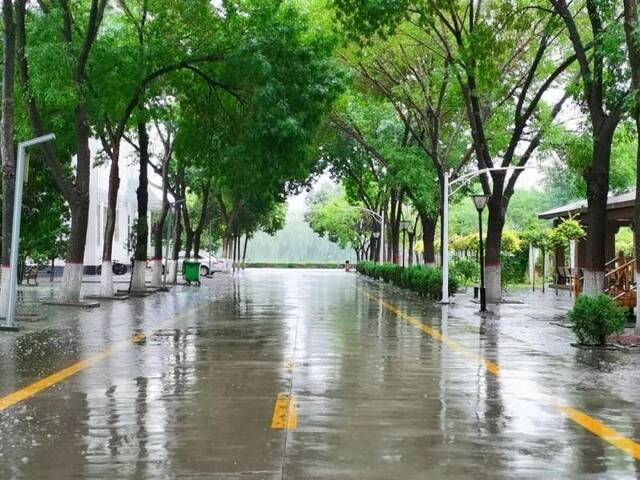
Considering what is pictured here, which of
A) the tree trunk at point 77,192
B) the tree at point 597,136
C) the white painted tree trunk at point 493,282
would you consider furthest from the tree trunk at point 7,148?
the white painted tree trunk at point 493,282

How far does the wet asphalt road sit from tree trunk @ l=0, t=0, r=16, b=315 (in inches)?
52.9

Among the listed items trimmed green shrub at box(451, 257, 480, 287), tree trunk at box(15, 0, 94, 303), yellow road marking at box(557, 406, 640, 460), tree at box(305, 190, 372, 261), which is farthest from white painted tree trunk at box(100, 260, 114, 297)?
tree at box(305, 190, 372, 261)

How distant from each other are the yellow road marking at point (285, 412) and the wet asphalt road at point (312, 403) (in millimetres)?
63

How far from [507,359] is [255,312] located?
11.4 meters

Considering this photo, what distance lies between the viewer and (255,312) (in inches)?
957

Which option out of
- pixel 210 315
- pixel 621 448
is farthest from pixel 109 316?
pixel 621 448

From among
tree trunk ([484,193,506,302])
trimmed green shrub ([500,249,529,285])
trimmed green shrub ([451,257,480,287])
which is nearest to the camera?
tree trunk ([484,193,506,302])

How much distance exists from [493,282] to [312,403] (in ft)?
68.1

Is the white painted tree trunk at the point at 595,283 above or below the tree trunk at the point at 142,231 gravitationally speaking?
below

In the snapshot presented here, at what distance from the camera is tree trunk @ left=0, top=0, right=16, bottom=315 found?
19.3 m

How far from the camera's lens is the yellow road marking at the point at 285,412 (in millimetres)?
8172

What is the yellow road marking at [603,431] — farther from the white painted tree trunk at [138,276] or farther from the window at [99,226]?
the window at [99,226]

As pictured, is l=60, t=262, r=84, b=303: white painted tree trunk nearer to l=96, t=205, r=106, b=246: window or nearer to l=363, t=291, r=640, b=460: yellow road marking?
l=363, t=291, r=640, b=460: yellow road marking

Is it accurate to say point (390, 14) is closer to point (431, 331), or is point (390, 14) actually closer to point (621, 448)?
point (431, 331)
